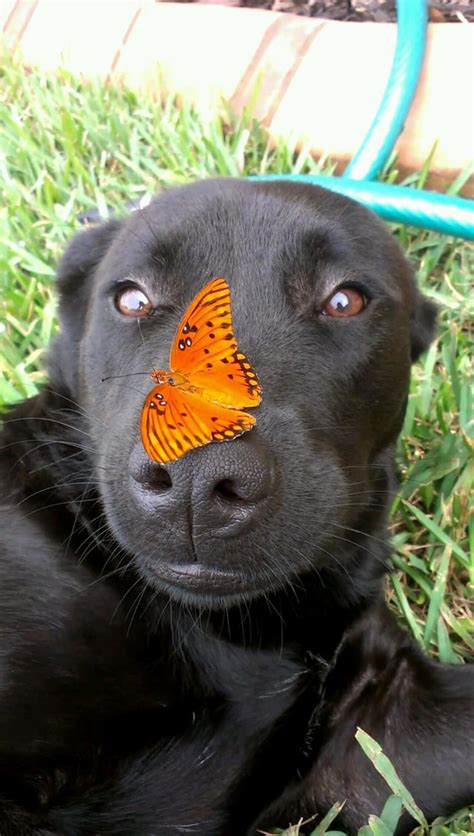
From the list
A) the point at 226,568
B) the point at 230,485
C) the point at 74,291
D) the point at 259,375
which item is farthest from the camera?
the point at 74,291

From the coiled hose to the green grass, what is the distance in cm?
21

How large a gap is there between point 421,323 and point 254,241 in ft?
2.53

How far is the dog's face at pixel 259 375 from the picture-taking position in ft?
4.33

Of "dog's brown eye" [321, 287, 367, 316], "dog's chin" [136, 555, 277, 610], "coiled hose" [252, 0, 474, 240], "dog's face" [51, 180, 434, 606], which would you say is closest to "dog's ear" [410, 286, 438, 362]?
"dog's face" [51, 180, 434, 606]

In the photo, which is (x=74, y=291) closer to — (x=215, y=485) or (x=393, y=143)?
(x=215, y=485)

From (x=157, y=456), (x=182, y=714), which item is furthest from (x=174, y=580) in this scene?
(x=182, y=714)

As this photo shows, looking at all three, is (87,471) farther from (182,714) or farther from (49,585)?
(182,714)

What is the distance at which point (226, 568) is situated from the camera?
4.45ft

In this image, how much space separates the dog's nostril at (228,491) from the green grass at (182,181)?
0.76 meters

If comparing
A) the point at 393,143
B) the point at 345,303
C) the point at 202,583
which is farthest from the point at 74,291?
the point at 393,143

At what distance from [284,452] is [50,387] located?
37.2 inches

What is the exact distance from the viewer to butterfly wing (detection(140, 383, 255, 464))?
115 cm

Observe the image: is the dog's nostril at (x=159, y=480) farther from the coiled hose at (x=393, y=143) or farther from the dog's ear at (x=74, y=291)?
the coiled hose at (x=393, y=143)

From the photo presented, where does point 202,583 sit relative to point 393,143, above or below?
below
